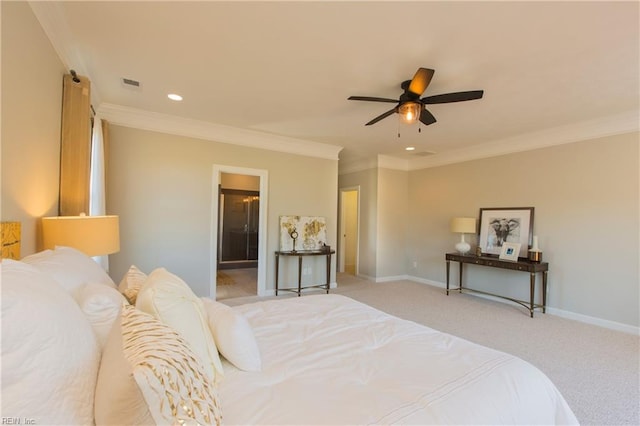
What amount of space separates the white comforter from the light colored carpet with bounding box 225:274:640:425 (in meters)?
1.26

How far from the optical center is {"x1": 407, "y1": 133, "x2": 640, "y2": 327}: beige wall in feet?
11.7

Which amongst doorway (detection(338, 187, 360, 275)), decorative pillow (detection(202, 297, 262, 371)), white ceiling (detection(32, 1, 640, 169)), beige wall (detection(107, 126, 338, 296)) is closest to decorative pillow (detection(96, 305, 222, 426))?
decorative pillow (detection(202, 297, 262, 371))

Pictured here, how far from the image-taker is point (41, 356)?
0.65 metres

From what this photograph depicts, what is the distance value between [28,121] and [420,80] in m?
2.63

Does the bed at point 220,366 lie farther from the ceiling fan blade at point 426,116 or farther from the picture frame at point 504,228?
the picture frame at point 504,228

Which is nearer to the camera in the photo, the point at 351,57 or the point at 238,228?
the point at 351,57

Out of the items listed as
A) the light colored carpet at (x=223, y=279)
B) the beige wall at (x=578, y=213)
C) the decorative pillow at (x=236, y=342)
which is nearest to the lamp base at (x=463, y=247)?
the beige wall at (x=578, y=213)

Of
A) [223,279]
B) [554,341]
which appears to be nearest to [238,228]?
[223,279]

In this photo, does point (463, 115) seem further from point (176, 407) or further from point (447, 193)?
point (176, 407)

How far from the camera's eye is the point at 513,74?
261 centimetres

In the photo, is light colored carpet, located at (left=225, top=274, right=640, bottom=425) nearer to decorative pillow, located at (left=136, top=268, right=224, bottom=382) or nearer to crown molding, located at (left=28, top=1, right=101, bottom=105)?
decorative pillow, located at (left=136, top=268, right=224, bottom=382)

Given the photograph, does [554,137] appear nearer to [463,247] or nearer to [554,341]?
[463,247]

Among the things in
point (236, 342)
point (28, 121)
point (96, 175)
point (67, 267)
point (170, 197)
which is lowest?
point (236, 342)

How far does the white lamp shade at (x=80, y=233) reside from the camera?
1.83 meters
